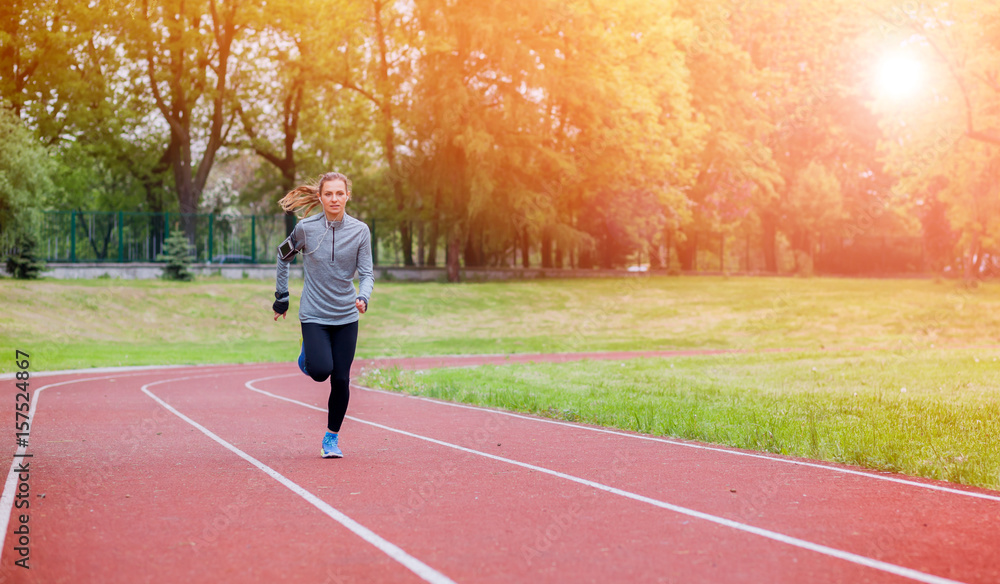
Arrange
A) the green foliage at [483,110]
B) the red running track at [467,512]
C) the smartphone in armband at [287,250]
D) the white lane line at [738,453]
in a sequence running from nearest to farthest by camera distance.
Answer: the red running track at [467,512], the white lane line at [738,453], the smartphone in armband at [287,250], the green foliage at [483,110]

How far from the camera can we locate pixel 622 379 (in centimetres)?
1560

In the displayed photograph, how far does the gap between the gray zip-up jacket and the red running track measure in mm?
1303

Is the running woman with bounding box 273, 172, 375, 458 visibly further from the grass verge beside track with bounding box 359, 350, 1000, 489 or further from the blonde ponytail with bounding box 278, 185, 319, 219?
the grass verge beside track with bounding box 359, 350, 1000, 489

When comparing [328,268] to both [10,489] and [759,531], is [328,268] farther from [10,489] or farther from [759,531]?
[759,531]

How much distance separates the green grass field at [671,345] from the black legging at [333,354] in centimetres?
369

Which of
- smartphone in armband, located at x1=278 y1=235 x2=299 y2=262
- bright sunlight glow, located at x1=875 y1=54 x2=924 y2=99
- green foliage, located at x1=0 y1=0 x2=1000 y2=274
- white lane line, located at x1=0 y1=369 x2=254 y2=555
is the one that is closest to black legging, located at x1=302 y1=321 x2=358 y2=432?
smartphone in armband, located at x1=278 y1=235 x2=299 y2=262

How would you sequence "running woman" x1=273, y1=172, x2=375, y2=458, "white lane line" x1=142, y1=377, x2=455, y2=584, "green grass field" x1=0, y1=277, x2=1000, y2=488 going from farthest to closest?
1. "green grass field" x1=0, y1=277, x2=1000, y2=488
2. "running woman" x1=273, y1=172, x2=375, y2=458
3. "white lane line" x1=142, y1=377, x2=455, y2=584

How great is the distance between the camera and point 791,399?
495 inches

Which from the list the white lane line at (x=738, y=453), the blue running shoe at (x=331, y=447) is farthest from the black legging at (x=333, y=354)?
the white lane line at (x=738, y=453)

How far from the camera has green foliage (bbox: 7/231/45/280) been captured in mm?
30531

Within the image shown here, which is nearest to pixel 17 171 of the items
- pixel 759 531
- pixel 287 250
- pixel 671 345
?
pixel 671 345

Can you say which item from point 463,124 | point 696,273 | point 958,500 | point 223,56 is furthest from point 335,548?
point 696,273

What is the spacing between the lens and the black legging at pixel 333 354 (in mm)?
8039

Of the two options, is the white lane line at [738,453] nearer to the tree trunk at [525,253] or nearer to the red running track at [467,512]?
the red running track at [467,512]
